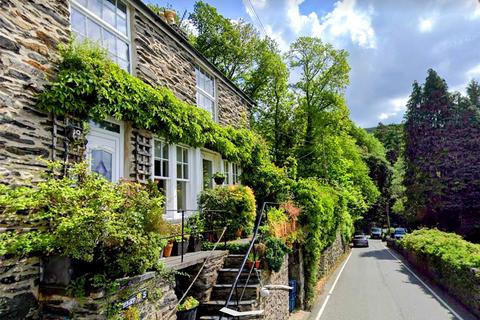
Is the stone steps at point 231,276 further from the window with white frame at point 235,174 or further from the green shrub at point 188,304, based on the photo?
the window with white frame at point 235,174

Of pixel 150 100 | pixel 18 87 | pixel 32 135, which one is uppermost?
pixel 150 100

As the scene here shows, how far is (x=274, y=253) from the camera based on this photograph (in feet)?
27.9

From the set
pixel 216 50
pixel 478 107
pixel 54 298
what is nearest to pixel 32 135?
pixel 54 298

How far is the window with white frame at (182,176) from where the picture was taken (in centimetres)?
952

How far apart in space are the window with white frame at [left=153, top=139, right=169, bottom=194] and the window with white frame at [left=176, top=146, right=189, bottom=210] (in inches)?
24.3

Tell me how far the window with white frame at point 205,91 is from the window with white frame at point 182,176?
219cm

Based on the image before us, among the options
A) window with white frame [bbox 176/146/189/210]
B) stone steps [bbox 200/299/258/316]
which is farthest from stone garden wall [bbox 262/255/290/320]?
window with white frame [bbox 176/146/189/210]

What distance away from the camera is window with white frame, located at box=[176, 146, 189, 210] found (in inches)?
375

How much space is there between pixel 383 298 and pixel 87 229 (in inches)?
562

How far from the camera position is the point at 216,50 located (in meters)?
25.9

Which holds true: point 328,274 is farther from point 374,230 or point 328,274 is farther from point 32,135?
point 374,230

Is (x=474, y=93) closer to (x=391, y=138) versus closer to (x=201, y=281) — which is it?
(x=391, y=138)

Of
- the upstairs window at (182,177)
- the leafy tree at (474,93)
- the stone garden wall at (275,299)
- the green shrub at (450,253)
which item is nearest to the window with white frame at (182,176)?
the upstairs window at (182,177)

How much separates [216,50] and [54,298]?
24.1 meters
